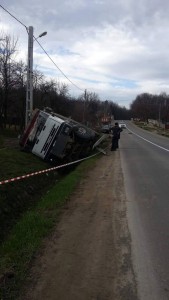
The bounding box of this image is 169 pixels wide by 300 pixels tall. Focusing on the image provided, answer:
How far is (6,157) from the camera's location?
68.0 ft

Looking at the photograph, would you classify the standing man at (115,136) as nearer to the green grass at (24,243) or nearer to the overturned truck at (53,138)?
the overturned truck at (53,138)

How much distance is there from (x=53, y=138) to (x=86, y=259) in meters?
15.9

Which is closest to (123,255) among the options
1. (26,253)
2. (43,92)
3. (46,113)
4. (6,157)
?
(26,253)

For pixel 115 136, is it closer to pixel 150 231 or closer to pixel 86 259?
pixel 150 231

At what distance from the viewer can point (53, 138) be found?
71.6 ft

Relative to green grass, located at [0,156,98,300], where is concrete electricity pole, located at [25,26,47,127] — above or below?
above

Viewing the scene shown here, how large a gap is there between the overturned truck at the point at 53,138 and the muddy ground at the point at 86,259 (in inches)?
452

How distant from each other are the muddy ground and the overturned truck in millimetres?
11472

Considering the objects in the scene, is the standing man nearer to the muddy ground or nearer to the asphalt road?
the asphalt road

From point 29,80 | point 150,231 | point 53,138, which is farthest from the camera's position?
point 29,80

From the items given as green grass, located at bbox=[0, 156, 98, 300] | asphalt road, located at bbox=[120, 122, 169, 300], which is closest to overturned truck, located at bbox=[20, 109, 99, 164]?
asphalt road, located at bbox=[120, 122, 169, 300]

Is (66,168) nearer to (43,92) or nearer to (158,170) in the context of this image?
(158,170)

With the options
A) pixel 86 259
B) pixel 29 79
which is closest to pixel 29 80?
pixel 29 79

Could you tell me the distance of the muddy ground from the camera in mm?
5023
